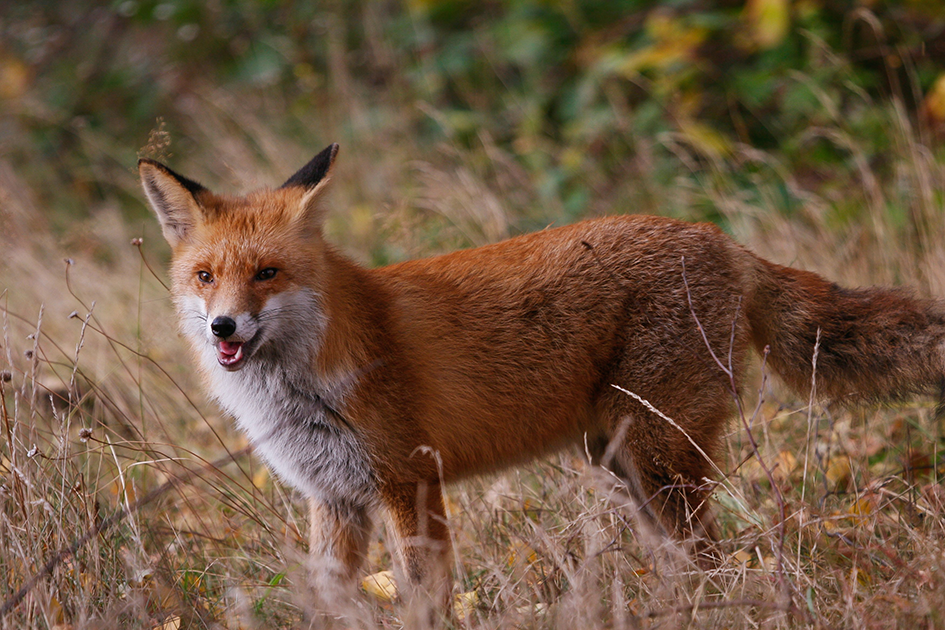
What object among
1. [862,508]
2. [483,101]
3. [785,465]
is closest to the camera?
[862,508]

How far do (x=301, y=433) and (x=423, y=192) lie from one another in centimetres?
395

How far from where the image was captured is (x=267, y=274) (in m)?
3.24

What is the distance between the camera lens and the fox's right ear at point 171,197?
338 centimetres

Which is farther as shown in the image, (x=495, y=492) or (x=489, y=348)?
(x=495, y=492)

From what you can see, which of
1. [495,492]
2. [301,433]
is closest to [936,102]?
[495,492]

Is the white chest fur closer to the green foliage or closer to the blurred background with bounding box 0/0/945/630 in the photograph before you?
the blurred background with bounding box 0/0/945/630

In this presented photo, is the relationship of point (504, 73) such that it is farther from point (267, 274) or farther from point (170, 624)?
point (170, 624)

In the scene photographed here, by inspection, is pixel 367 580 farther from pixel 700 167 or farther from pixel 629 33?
pixel 629 33

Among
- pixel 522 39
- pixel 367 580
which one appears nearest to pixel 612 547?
pixel 367 580

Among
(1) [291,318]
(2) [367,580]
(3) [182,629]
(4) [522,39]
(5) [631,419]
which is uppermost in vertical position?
(4) [522,39]

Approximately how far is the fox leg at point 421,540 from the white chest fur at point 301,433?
15cm

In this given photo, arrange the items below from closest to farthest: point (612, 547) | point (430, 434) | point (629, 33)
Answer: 1. point (612, 547)
2. point (430, 434)
3. point (629, 33)

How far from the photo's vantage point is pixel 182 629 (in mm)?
3123

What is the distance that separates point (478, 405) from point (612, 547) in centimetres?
94
